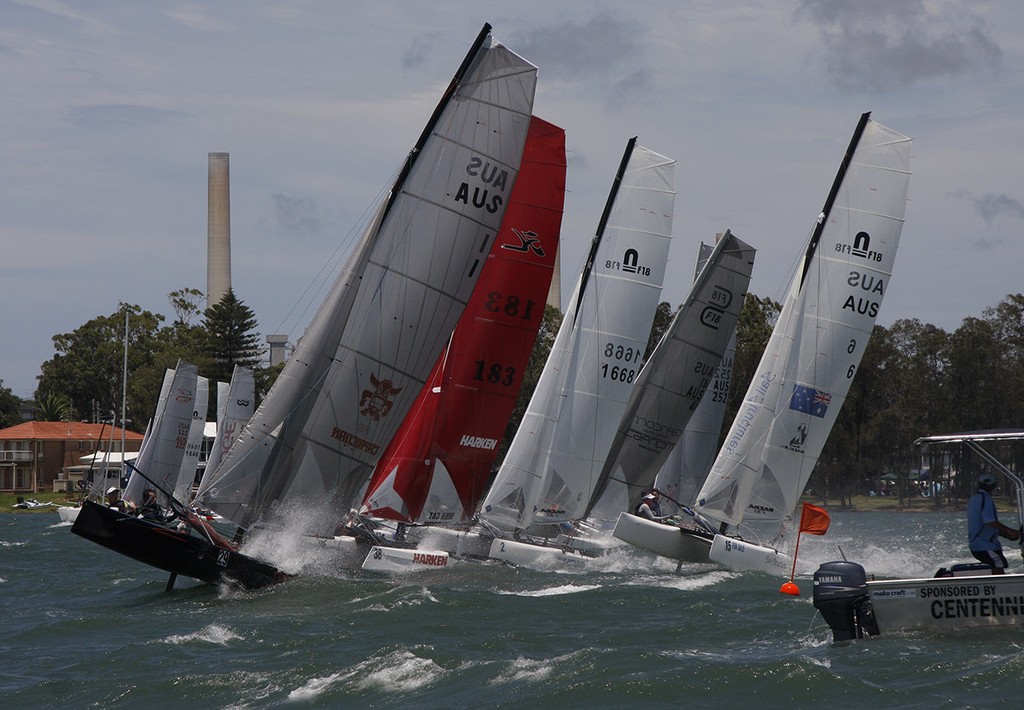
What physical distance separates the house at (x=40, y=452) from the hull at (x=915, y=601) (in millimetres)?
68446

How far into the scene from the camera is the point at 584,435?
2827 cm

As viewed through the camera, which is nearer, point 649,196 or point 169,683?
point 169,683

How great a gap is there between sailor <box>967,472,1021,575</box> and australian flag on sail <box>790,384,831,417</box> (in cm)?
1116

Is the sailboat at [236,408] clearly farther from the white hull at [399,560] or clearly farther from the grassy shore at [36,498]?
the white hull at [399,560]

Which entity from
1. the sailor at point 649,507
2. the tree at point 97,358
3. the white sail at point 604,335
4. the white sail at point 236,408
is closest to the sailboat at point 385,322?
the white sail at point 604,335

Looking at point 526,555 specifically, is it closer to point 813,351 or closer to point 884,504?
point 813,351

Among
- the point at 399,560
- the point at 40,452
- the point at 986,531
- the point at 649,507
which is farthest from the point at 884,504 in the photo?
the point at 986,531

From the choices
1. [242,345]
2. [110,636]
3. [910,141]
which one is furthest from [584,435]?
[242,345]

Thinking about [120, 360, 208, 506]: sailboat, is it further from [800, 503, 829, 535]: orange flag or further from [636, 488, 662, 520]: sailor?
[800, 503, 829, 535]: orange flag

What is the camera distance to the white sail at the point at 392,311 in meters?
23.0

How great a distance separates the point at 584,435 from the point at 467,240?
6.17 metres

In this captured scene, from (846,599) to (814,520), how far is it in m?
2.80

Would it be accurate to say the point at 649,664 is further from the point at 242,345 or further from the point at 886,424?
the point at 242,345

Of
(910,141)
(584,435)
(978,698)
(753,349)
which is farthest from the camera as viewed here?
(753,349)
